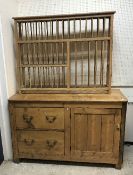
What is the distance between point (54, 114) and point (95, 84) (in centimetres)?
64

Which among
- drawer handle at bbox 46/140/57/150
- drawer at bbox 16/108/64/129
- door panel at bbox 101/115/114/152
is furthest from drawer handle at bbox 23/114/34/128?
door panel at bbox 101/115/114/152

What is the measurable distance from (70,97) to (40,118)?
0.40 m

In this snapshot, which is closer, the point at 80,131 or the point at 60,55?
the point at 80,131

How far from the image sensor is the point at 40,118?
199cm

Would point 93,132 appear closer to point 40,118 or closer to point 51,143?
point 51,143

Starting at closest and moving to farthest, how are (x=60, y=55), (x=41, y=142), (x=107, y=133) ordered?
(x=107, y=133), (x=41, y=142), (x=60, y=55)

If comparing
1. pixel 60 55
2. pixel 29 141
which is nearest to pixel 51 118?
pixel 29 141

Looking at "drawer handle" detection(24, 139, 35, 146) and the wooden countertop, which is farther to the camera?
"drawer handle" detection(24, 139, 35, 146)

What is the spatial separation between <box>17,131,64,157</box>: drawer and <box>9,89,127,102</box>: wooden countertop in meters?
0.39

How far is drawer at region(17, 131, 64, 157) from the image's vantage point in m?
2.03

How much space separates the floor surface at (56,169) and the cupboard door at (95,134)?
0.11 metres

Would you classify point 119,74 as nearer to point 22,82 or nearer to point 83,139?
point 83,139

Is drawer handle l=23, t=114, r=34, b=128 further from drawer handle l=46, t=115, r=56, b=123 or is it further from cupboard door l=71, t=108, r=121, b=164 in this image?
cupboard door l=71, t=108, r=121, b=164

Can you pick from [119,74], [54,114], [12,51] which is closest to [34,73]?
[12,51]
